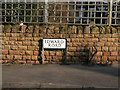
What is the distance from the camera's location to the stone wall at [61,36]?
894cm

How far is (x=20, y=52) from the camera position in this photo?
9.05m

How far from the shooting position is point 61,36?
29.3ft

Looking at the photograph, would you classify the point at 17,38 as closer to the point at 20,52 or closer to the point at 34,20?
the point at 20,52

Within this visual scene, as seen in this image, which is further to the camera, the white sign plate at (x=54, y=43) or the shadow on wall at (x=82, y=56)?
the shadow on wall at (x=82, y=56)

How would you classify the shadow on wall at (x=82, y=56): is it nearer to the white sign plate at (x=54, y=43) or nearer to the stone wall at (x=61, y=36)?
the stone wall at (x=61, y=36)

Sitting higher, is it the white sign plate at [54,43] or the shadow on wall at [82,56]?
the white sign plate at [54,43]

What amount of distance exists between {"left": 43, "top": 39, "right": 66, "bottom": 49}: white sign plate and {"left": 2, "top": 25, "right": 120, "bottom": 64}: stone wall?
194 mm

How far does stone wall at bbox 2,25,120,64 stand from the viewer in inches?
352

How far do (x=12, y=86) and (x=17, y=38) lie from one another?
12.6ft

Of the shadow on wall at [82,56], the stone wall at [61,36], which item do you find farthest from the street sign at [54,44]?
the shadow on wall at [82,56]

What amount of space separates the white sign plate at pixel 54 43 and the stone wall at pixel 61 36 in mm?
194

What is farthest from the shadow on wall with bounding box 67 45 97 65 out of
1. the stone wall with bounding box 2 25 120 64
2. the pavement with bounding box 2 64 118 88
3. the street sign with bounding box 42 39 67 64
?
the pavement with bounding box 2 64 118 88

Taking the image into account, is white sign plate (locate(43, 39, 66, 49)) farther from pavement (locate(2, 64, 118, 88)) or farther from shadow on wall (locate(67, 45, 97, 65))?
pavement (locate(2, 64, 118, 88))

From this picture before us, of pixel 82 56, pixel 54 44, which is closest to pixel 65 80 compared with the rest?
pixel 54 44
